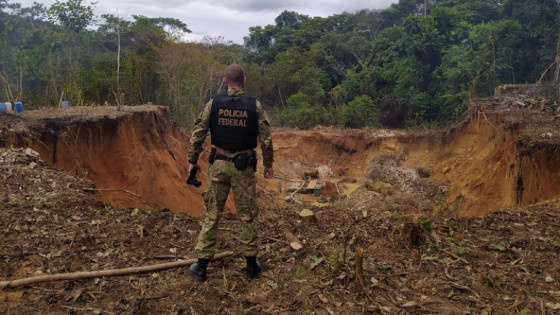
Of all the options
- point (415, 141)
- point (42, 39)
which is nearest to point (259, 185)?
point (415, 141)

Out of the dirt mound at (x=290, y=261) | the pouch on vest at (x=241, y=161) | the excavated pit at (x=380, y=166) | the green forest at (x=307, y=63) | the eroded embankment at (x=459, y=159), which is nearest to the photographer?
the dirt mound at (x=290, y=261)

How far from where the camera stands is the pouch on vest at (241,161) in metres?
3.87

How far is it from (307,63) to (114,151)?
20128 mm

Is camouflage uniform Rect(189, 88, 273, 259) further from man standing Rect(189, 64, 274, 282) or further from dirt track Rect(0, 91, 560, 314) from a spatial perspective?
dirt track Rect(0, 91, 560, 314)

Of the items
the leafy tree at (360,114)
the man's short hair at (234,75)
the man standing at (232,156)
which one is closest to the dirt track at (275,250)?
the man standing at (232,156)

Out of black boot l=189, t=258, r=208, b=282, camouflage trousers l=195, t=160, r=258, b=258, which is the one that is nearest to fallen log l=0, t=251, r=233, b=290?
black boot l=189, t=258, r=208, b=282

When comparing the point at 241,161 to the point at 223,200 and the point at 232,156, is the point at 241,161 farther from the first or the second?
the point at 223,200

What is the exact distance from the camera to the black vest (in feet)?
12.8

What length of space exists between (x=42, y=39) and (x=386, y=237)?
979 inches

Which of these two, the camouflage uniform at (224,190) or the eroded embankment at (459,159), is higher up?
the camouflage uniform at (224,190)

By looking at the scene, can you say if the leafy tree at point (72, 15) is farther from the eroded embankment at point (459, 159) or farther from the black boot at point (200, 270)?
the black boot at point (200, 270)

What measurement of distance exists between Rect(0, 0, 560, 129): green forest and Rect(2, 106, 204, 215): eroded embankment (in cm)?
436

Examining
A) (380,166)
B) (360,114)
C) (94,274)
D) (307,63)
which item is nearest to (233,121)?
(94,274)

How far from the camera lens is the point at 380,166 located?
59.0 feet
